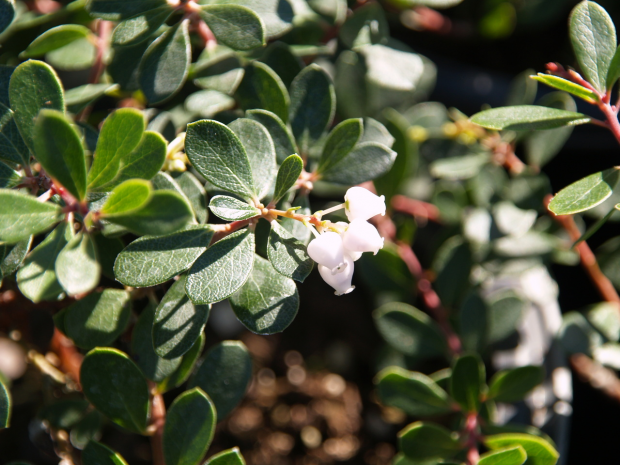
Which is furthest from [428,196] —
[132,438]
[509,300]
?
[132,438]

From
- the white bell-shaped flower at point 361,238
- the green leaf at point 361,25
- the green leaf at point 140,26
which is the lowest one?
the white bell-shaped flower at point 361,238

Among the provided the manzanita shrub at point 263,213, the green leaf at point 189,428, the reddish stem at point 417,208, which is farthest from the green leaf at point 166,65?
the reddish stem at point 417,208

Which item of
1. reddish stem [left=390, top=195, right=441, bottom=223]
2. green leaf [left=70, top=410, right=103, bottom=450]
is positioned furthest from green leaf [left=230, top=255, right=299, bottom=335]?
reddish stem [left=390, top=195, right=441, bottom=223]

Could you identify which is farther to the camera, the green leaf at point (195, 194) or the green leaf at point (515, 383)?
the green leaf at point (515, 383)

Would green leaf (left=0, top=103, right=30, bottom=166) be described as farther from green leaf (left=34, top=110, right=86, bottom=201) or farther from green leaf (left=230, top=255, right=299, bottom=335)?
green leaf (left=230, top=255, right=299, bottom=335)

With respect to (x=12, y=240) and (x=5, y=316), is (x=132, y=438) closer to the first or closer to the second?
(x=5, y=316)

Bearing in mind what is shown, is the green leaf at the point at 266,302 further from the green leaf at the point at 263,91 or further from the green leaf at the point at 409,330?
the green leaf at the point at 409,330

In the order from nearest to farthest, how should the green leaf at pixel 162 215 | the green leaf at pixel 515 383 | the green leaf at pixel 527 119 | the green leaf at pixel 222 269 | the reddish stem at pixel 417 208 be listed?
the green leaf at pixel 162 215
the green leaf at pixel 222 269
the green leaf at pixel 527 119
the green leaf at pixel 515 383
the reddish stem at pixel 417 208
